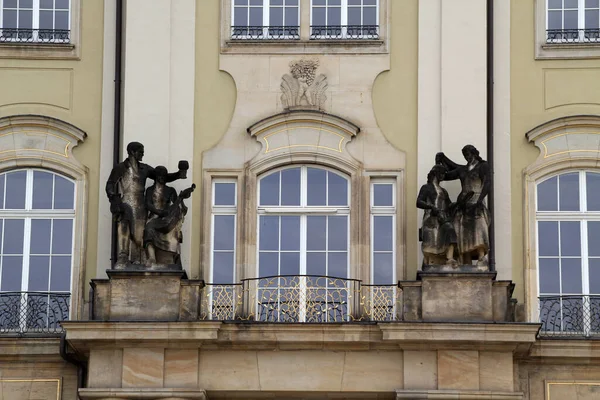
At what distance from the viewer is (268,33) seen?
2436cm

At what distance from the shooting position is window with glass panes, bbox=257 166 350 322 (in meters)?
23.6

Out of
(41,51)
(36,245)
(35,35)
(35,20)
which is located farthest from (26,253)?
(35,20)

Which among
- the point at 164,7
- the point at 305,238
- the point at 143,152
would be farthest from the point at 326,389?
the point at 164,7

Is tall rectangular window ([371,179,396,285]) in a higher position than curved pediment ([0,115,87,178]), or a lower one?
lower

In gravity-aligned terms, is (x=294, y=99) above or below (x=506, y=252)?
above

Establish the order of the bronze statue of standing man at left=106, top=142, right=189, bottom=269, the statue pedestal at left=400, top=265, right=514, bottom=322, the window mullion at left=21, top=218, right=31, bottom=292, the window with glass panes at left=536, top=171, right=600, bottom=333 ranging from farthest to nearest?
the window mullion at left=21, top=218, right=31, bottom=292 < the window with glass panes at left=536, top=171, right=600, bottom=333 < the bronze statue of standing man at left=106, top=142, right=189, bottom=269 < the statue pedestal at left=400, top=265, right=514, bottom=322

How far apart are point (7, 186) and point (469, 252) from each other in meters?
5.89

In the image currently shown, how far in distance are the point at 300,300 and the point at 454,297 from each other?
1.87 metres

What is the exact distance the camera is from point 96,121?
2430 cm

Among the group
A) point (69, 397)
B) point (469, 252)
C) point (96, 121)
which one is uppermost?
point (96, 121)

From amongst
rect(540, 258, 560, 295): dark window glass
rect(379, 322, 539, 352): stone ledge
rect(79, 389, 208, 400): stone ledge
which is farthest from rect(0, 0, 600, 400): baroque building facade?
rect(379, 322, 539, 352): stone ledge

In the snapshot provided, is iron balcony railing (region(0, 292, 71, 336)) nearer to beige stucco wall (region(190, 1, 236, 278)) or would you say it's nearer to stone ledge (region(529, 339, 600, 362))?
beige stucco wall (region(190, 1, 236, 278))

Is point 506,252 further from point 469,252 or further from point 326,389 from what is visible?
point 326,389

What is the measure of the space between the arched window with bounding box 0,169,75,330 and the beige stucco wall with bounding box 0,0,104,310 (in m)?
0.53
